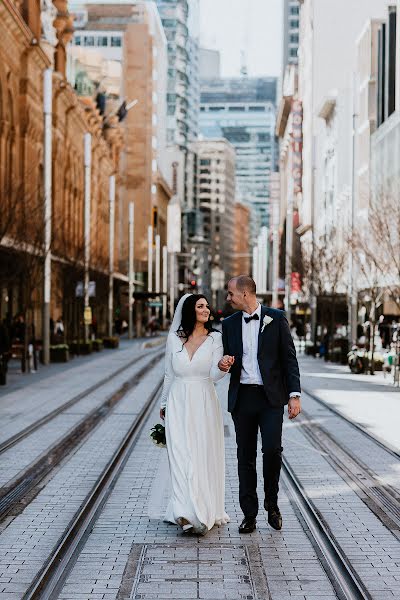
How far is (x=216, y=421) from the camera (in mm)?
9250

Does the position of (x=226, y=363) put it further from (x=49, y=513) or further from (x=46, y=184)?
(x=46, y=184)

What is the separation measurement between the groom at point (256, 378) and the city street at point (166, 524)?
62 centimetres

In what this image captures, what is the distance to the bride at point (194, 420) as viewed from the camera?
9.04m

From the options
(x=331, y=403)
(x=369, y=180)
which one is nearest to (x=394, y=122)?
(x=369, y=180)

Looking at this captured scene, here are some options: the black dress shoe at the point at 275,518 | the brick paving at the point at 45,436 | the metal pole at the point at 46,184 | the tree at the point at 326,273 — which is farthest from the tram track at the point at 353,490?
the tree at the point at 326,273

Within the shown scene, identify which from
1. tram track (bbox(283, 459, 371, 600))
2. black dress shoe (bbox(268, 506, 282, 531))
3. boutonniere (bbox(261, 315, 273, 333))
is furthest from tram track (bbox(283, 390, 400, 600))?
boutonniere (bbox(261, 315, 273, 333))

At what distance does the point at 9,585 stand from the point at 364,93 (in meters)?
67.7

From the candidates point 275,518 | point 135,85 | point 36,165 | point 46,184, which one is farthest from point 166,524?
point 135,85

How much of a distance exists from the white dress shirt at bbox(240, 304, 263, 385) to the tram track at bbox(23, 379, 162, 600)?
186 centimetres

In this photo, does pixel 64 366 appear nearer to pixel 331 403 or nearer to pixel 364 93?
pixel 331 403

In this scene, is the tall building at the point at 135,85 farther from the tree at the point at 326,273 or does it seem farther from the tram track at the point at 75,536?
the tram track at the point at 75,536

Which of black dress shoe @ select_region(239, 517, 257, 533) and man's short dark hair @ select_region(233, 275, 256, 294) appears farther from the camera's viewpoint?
black dress shoe @ select_region(239, 517, 257, 533)

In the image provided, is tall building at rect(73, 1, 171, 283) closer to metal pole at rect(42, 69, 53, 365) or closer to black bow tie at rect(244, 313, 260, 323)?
metal pole at rect(42, 69, 53, 365)

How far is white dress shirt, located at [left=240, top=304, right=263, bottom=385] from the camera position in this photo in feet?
29.9
